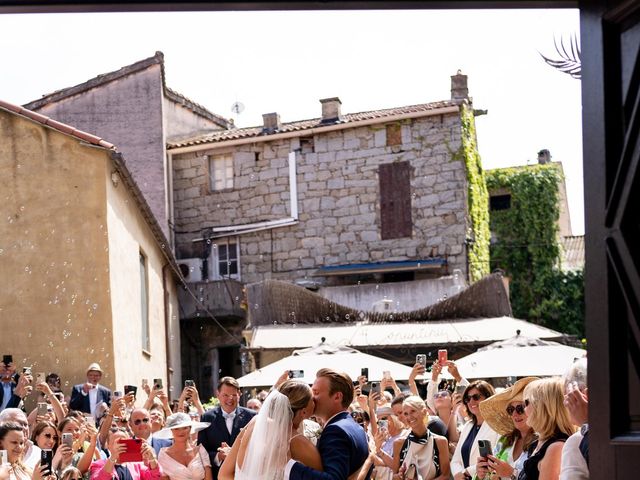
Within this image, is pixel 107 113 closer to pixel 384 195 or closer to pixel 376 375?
pixel 384 195

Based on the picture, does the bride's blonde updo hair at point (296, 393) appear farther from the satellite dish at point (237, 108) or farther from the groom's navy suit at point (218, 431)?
the satellite dish at point (237, 108)

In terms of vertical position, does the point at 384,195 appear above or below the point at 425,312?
above

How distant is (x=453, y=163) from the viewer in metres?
29.9

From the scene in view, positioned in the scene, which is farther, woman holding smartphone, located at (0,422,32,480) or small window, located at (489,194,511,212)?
small window, located at (489,194,511,212)

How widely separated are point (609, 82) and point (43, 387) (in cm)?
934

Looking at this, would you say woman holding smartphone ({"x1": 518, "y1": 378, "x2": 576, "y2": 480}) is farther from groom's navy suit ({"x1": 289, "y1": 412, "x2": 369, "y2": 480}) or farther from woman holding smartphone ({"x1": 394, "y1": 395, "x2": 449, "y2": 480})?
woman holding smartphone ({"x1": 394, "y1": 395, "x2": 449, "y2": 480})

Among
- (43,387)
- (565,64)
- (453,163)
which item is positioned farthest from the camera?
(453,163)

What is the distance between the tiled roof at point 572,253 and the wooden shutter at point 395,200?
805 centimetres

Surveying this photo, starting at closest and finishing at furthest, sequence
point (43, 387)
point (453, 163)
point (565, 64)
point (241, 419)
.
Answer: point (565, 64), point (241, 419), point (43, 387), point (453, 163)

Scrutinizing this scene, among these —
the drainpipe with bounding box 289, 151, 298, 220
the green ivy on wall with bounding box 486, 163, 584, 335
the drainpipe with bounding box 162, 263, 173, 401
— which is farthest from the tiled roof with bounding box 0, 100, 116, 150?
the green ivy on wall with bounding box 486, 163, 584, 335

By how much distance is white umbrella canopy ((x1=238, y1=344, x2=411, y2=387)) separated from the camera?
52.4ft

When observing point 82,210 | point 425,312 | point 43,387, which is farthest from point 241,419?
point 425,312

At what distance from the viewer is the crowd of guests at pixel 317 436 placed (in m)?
5.48

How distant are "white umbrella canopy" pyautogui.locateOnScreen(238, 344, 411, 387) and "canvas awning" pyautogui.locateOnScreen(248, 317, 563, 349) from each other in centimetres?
532
